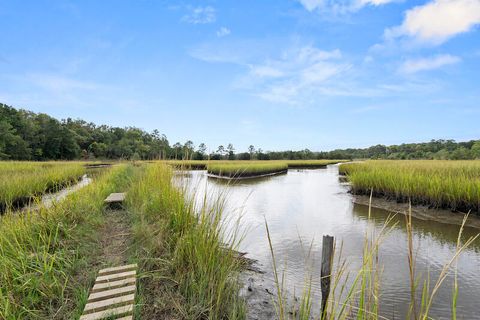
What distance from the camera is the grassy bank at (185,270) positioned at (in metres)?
2.10

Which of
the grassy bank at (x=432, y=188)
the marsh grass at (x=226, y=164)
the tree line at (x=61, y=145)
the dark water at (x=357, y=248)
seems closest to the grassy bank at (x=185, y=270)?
the dark water at (x=357, y=248)

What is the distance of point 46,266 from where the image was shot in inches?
86.4

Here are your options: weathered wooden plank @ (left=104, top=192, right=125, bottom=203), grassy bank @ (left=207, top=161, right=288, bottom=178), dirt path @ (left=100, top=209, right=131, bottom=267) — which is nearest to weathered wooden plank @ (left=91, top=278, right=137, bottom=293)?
dirt path @ (left=100, top=209, right=131, bottom=267)

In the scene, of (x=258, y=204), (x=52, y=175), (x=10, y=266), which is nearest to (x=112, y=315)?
(x=10, y=266)

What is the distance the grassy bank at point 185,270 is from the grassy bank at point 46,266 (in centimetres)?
51

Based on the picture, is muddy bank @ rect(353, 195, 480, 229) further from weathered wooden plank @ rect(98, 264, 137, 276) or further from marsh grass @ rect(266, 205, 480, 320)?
weathered wooden plank @ rect(98, 264, 137, 276)

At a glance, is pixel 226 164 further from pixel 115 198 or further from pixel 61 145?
pixel 61 145

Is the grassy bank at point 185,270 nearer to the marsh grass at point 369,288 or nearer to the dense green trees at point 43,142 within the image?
the marsh grass at point 369,288

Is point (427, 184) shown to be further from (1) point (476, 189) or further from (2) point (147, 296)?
(2) point (147, 296)

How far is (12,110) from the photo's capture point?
147 feet

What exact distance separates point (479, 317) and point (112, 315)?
344 centimetres

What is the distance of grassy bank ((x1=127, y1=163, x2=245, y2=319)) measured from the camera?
2.10 meters

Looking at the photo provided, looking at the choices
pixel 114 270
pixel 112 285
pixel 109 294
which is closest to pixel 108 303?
pixel 109 294

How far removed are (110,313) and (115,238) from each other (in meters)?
1.95
